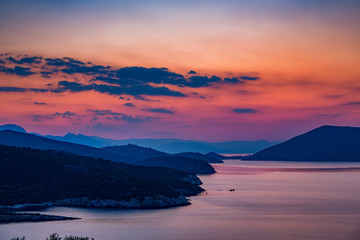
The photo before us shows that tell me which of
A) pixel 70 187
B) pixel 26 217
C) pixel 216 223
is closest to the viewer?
pixel 26 217

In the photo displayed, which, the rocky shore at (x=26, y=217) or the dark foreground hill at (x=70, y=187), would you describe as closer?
the rocky shore at (x=26, y=217)

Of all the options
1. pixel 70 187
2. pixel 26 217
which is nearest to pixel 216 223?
pixel 26 217

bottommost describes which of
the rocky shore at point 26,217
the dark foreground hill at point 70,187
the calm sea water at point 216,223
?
the calm sea water at point 216,223

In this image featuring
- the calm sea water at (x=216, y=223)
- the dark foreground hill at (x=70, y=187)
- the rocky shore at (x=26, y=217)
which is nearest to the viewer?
the calm sea water at (x=216, y=223)

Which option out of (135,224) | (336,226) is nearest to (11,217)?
(135,224)

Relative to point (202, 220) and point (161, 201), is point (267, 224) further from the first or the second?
point (161, 201)

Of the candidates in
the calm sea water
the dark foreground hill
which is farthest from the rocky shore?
the dark foreground hill

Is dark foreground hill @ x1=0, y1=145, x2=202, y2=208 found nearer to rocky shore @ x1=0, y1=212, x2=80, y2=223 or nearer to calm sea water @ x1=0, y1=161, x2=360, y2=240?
calm sea water @ x1=0, y1=161, x2=360, y2=240

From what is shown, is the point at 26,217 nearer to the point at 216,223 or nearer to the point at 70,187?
the point at 70,187

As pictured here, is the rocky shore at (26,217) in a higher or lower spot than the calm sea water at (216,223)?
higher

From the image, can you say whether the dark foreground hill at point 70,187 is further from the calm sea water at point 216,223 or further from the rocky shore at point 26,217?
the rocky shore at point 26,217

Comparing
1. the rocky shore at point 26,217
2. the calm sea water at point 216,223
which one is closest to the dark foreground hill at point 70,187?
the calm sea water at point 216,223
